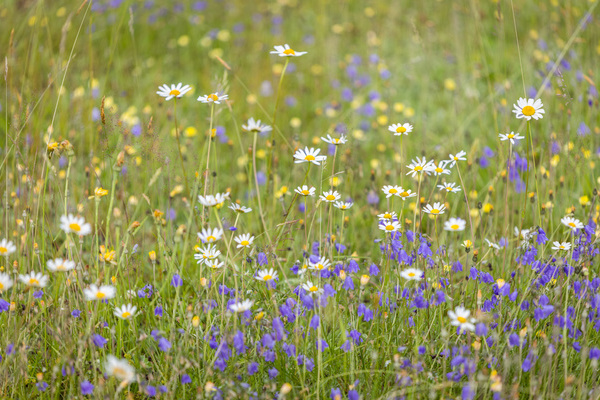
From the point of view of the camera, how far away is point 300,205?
3109mm

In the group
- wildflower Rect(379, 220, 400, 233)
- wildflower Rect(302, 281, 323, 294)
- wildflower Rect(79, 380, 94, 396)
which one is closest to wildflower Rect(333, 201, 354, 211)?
wildflower Rect(379, 220, 400, 233)

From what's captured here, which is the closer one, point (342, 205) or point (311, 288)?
point (311, 288)

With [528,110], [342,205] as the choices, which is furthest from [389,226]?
[528,110]

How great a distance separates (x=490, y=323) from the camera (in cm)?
173

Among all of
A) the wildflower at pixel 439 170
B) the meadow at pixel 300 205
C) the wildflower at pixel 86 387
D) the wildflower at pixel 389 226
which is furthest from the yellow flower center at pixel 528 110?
the wildflower at pixel 86 387

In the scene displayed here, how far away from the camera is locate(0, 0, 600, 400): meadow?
65.7 inches

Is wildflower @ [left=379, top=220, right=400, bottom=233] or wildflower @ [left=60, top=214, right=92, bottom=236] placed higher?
wildflower @ [left=60, top=214, right=92, bottom=236]

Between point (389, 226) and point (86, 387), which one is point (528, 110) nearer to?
point (389, 226)

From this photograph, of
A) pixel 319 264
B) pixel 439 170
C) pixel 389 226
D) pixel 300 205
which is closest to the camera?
pixel 319 264

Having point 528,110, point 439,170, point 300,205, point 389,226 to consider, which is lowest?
point 300,205

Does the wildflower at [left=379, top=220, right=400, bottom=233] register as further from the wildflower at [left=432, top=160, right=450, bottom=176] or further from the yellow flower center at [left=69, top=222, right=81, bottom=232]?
the yellow flower center at [left=69, top=222, right=81, bottom=232]

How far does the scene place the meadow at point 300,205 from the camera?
167 cm

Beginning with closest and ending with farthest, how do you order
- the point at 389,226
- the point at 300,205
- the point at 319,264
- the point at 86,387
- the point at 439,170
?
the point at 86,387, the point at 319,264, the point at 389,226, the point at 439,170, the point at 300,205

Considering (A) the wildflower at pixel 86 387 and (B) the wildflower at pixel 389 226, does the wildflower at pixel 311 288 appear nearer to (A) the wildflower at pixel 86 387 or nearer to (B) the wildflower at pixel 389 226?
(B) the wildflower at pixel 389 226
